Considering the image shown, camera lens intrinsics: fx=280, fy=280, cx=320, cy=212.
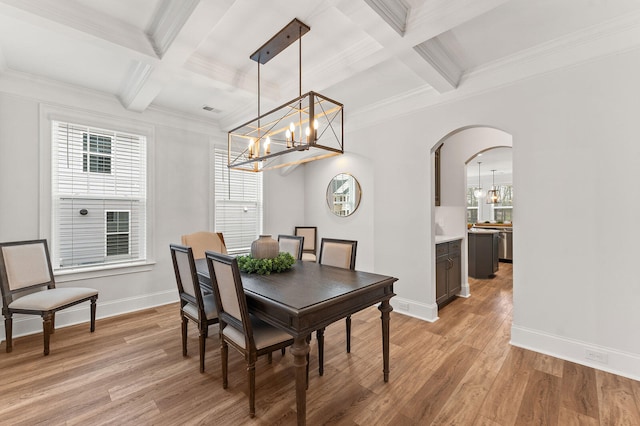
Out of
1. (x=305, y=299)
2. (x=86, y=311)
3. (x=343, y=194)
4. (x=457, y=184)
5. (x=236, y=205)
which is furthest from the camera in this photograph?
(x=343, y=194)

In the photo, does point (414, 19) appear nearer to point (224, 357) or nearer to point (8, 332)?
point (224, 357)

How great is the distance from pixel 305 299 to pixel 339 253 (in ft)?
3.79

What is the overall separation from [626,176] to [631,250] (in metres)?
0.60

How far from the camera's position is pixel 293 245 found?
3535mm

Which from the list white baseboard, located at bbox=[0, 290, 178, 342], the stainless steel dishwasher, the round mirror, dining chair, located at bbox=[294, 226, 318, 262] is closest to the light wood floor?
white baseboard, located at bbox=[0, 290, 178, 342]

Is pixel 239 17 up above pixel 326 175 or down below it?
above

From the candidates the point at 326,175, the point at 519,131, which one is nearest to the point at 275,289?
the point at 519,131

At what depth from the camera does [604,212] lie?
2.35 m

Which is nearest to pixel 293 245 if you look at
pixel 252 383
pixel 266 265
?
pixel 266 265

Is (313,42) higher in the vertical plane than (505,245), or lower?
higher

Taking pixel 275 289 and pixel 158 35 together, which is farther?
pixel 158 35

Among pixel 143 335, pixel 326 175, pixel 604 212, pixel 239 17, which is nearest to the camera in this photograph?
pixel 239 17

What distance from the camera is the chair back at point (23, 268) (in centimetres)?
274

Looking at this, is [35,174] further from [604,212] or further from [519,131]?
[604,212]
